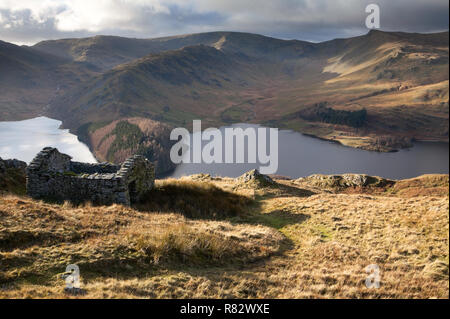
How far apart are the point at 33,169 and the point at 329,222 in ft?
64.6

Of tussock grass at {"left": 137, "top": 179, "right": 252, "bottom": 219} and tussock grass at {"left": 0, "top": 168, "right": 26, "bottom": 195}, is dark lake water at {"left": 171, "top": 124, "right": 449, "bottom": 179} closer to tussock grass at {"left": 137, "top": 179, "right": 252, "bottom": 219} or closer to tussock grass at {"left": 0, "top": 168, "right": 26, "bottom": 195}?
tussock grass at {"left": 137, "top": 179, "right": 252, "bottom": 219}

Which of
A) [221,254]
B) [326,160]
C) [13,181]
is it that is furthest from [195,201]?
[326,160]

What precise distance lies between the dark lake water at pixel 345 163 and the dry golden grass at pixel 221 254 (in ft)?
338

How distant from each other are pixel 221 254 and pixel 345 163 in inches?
5607

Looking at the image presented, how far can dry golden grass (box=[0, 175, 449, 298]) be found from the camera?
29.7 feet

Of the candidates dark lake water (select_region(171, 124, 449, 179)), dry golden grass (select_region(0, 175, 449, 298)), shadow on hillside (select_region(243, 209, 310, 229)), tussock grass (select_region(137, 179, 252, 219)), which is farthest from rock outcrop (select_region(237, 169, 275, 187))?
dark lake water (select_region(171, 124, 449, 179))

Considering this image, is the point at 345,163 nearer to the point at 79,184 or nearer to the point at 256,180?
the point at 256,180

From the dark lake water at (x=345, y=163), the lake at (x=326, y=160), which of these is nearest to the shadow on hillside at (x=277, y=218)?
the lake at (x=326, y=160)

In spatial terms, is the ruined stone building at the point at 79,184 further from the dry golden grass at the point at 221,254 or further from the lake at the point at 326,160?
the lake at the point at 326,160

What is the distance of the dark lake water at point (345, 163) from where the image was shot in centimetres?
11509

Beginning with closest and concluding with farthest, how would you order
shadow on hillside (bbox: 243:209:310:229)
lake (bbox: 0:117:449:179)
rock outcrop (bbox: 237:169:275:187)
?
shadow on hillside (bbox: 243:209:310:229), rock outcrop (bbox: 237:169:275:187), lake (bbox: 0:117:449:179)

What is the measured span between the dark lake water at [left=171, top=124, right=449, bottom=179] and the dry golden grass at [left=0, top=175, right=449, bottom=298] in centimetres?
10306
